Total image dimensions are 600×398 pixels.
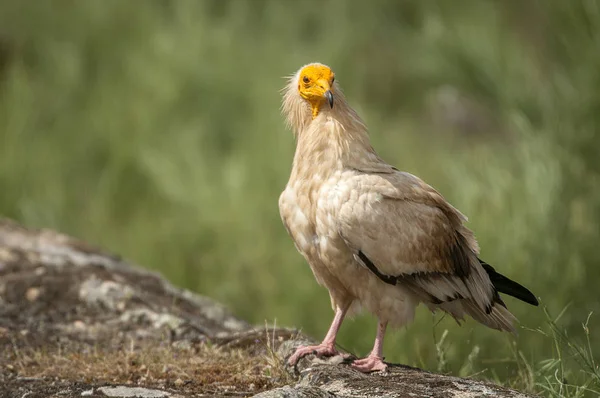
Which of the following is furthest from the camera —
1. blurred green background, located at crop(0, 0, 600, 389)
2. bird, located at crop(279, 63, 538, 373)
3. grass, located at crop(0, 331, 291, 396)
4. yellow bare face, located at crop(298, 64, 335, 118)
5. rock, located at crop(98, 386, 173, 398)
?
blurred green background, located at crop(0, 0, 600, 389)

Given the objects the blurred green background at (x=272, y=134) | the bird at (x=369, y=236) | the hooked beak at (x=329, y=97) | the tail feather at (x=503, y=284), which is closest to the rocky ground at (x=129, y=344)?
the bird at (x=369, y=236)

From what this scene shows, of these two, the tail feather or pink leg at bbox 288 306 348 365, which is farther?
the tail feather

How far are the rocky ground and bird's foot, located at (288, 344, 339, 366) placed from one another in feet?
0.12

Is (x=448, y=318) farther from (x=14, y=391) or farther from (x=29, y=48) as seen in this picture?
(x=29, y=48)

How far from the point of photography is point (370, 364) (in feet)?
15.8

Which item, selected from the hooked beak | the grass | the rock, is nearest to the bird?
the hooked beak

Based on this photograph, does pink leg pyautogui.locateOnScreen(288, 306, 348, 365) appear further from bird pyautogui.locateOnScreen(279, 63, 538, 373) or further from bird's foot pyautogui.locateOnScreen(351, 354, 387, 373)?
bird's foot pyautogui.locateOnScreen(351, 354, 387, 373)

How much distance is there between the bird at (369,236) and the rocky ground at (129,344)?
32 cm

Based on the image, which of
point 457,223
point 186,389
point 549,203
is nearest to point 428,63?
point 549,203

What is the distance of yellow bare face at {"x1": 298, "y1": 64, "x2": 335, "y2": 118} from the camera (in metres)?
5.32

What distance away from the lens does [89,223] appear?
11656 mm

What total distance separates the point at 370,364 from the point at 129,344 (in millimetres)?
1614

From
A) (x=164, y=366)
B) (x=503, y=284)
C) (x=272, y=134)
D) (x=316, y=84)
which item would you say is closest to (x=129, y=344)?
(x=164, y=366)

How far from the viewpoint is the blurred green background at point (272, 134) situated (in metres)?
9.04
